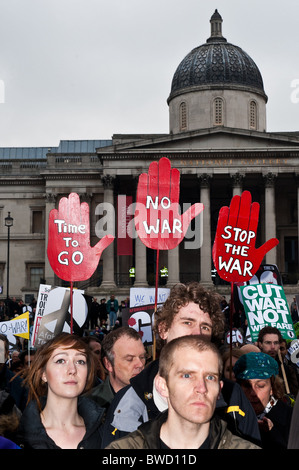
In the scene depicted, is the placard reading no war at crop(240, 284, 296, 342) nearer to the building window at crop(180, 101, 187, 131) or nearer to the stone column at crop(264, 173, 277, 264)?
the stone column at crop(264, 173, 277, 264)

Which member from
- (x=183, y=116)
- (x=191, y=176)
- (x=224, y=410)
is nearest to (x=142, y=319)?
(x=224, y=410)

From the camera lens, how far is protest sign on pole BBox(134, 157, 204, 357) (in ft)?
32.1

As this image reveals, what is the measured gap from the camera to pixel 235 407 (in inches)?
204

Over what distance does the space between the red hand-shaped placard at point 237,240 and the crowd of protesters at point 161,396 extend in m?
3.90

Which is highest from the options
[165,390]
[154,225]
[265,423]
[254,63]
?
[254,63]

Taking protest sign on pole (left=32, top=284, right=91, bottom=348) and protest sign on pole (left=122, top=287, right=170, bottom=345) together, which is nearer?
Answer: protest sign on pole (left=32, top=284, right=91, bottom=348)

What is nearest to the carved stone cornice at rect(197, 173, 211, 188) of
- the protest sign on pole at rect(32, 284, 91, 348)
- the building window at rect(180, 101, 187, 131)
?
the building window at rect(180, 101, 187, 131)

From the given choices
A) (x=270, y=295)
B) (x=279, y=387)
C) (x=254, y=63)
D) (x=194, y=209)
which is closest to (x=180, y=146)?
(x=254, y=63)

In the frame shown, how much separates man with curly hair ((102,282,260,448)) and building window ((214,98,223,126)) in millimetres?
48387

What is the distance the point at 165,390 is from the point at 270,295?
9.49m

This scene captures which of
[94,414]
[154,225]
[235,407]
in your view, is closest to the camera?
[235,407]

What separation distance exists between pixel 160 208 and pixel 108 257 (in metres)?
38.5

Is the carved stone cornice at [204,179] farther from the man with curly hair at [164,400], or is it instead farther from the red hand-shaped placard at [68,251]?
the man with curly hair at [164,400]
